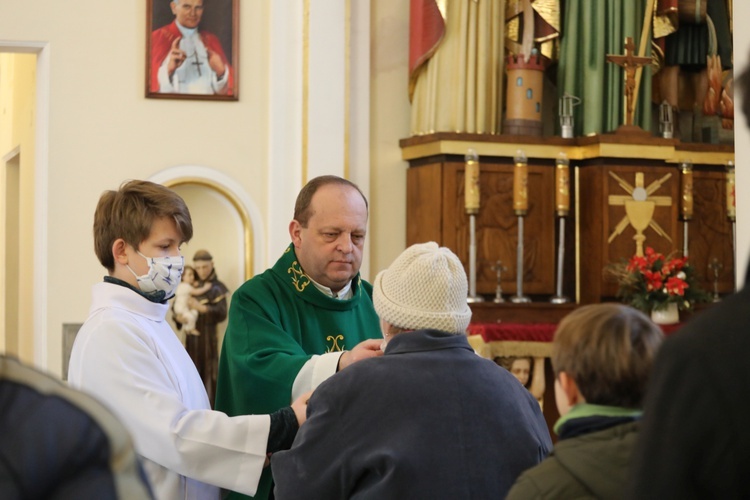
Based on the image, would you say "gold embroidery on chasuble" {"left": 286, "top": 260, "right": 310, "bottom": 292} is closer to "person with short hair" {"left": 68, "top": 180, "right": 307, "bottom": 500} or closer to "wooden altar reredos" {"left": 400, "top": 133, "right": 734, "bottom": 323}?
"person with short hair" {"left": 68, "top": 180, "right": 307, "bottom": 500}

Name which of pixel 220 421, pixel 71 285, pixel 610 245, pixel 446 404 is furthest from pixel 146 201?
pixel 610 245

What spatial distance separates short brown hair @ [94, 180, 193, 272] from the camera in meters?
3.38

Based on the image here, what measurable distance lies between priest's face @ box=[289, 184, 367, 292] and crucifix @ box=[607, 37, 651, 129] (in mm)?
5020

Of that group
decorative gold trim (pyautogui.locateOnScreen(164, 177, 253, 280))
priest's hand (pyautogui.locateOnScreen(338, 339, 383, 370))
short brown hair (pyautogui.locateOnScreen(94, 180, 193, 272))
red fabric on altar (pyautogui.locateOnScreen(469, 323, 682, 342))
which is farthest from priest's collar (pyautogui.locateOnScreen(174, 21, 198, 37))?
priest's hand (pyautogui.locateOnScreen(338, 339, 383, 370))

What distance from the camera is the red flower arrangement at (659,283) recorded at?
8.16m

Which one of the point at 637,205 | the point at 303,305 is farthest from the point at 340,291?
the point at 637,205

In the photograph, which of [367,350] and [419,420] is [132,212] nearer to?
[367,350]

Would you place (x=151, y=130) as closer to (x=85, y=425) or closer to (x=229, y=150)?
(x=229, y=150)

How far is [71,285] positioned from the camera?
8.34m

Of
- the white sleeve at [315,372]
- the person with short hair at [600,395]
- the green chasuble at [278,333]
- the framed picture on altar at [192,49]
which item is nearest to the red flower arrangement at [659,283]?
the framed picture on altar at [192,49]

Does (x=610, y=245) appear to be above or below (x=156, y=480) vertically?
above

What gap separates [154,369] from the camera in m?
3.30

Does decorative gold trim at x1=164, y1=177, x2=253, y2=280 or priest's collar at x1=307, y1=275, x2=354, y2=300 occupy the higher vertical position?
decorative gold trim at x1=164, y1=177, x2=253, y2=280

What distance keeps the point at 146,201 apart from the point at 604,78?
20.2ft
